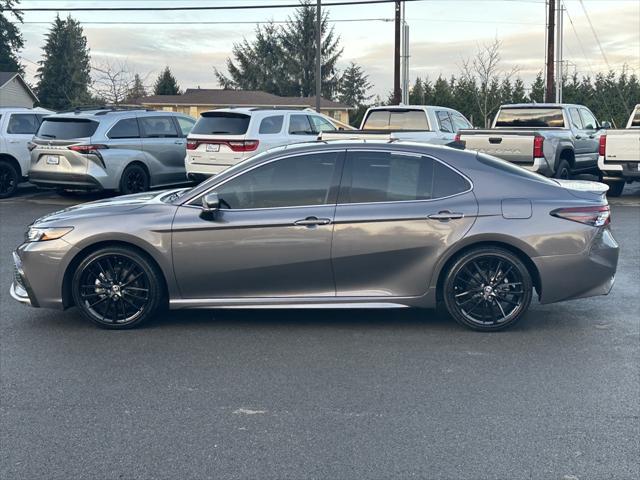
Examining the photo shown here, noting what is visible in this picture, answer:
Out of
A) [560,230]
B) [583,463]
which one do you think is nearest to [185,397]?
[583,463]

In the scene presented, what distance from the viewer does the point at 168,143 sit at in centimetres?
1755

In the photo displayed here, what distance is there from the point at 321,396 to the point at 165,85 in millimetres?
67144

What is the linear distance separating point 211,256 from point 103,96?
129ft

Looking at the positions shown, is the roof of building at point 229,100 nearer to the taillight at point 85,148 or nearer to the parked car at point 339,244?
the taillight at point 85,148

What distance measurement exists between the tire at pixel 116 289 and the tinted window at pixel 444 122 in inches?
469

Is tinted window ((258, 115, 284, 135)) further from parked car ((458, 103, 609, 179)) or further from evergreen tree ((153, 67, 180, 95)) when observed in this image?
evergreen tree ((153, 67, 180, 95))

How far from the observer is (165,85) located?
6950 cm

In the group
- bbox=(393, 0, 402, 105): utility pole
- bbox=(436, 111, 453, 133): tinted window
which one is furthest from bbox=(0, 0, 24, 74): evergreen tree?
bbox=(436, 111, 453, 133): tinted window

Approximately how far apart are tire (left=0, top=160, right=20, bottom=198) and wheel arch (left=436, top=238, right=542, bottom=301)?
13.3m

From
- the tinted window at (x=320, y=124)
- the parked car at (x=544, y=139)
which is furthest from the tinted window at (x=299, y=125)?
the parked car at (x=544, y=139)

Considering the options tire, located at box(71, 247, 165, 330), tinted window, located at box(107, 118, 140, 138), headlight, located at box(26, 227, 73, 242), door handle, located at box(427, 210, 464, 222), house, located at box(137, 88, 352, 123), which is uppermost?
house, located at box(137, 88, 352, 123)

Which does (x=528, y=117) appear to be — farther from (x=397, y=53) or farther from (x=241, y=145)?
(x=397, y=53)

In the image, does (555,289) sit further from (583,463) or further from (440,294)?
(583,463)

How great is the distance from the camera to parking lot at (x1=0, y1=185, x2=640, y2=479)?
424 cm
